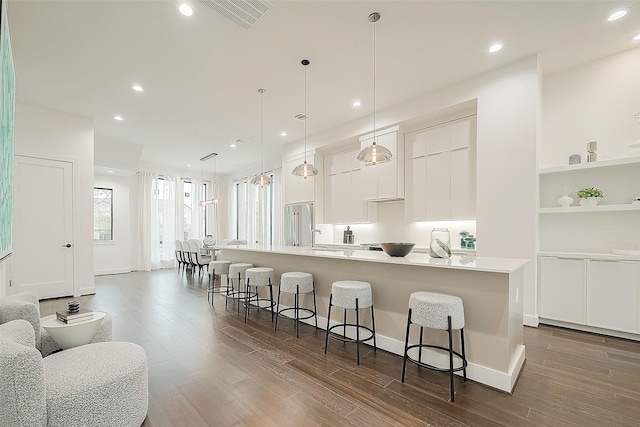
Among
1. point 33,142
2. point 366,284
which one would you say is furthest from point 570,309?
point 33,142

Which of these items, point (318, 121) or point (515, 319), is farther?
point (318, 121)

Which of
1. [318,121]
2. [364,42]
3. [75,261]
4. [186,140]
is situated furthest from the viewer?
[186,140]

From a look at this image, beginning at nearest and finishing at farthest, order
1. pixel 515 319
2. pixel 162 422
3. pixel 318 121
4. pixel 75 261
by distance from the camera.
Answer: pixel 162 422 < pixel 515 319 < pixel 75 261 < pixel 318 121

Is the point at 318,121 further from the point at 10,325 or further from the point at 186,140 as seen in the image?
the point at 10,325

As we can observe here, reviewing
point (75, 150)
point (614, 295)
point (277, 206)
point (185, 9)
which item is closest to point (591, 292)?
point (614, 295)

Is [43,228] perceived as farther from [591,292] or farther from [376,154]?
[591,292]

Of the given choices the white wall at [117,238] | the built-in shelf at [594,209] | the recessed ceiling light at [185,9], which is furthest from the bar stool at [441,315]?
the white wall at [117,238]

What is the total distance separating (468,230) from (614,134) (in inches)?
83.5

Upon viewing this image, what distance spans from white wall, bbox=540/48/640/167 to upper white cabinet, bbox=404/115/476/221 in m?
0.98

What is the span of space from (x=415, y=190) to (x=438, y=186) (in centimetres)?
42

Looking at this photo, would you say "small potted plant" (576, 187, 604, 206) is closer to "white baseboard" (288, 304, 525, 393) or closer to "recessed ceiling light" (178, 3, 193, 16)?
"white baseboard" (288, 304, 525, 393)

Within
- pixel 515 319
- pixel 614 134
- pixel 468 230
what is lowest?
pixel 515 319

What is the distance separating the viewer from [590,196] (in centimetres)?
351

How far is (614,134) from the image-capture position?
3574mm
